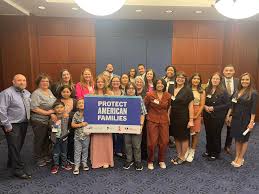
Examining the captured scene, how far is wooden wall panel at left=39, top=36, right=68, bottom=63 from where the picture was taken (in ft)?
20.5

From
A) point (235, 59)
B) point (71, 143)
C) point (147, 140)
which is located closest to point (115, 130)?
point (147, 140)

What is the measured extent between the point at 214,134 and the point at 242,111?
56 centimetres

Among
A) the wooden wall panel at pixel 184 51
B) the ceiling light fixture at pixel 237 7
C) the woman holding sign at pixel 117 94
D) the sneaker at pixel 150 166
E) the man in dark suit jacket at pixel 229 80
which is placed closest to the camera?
the ceiling light fixture at pixel 237 7

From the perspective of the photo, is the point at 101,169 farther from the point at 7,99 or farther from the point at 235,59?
the point at 235,59

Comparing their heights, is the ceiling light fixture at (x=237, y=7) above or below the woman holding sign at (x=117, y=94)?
above

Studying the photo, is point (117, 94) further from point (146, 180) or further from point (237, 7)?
point (237, 7)

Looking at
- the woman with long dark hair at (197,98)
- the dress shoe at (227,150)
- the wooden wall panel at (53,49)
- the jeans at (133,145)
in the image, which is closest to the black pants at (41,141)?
the jeans at (133,145)

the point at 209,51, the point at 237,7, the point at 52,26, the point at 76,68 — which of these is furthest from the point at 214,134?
the point at 52,26

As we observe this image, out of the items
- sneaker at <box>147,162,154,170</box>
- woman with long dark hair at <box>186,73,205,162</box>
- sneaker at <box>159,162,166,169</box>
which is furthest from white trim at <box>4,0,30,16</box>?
sneaker at <box>159,162,166,169</box>

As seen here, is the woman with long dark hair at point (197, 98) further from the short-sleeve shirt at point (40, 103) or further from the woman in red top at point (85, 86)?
the short-sleeve shirt at point (40, 103)

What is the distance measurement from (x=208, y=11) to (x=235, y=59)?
5.05 feet

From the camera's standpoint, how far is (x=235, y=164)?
3691 mm

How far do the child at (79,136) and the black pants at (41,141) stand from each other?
1.56ft

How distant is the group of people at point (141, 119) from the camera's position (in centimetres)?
333
